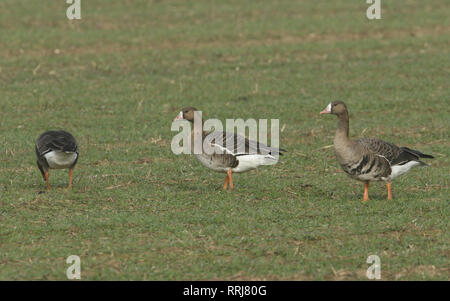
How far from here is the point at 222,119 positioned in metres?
19.1

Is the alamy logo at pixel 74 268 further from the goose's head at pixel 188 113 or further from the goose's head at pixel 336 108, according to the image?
the goose's head at pixel 336 108

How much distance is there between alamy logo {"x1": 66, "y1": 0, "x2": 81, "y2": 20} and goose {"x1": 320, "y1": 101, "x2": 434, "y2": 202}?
18685mm

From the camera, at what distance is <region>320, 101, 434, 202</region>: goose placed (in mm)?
12078

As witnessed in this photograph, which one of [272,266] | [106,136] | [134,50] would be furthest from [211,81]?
[272,266]

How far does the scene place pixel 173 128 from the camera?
18.2 m

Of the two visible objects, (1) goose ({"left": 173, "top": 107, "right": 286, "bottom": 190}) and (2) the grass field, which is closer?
(2) the grass field

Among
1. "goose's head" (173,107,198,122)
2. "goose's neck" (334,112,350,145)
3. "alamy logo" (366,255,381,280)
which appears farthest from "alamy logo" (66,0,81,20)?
"alamy logo" (366,255,381,280)

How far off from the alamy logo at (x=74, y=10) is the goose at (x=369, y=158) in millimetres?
18685

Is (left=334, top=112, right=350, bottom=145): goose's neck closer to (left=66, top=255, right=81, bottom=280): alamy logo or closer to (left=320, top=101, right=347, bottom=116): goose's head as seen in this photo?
(left=320, top=101, right=347, bottom=116): goose's head

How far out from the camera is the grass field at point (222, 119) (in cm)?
1006

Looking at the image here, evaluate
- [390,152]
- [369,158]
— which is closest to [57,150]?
[369,158]

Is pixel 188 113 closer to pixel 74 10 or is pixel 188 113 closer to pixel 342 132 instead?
pixel 342 132

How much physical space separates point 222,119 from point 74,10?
43.9 ft
